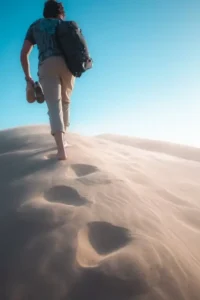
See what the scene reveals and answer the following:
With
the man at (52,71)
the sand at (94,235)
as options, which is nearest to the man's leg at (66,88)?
the man at (52,71)

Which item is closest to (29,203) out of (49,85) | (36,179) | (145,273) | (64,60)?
(36,179)

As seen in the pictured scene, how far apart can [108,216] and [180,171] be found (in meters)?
2.13

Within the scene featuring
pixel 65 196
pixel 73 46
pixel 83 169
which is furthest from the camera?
pixel 73 46

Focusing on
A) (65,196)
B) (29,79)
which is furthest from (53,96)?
(65,196)

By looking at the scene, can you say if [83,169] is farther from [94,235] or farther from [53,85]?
[94,235]

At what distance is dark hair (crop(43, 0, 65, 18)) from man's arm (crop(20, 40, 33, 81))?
Answer: 1.36 feet

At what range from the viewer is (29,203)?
2090 millimetres

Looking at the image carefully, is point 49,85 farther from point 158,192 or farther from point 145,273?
point 145,273

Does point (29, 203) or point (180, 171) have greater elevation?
point (29, 203)

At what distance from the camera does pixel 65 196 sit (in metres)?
2.24

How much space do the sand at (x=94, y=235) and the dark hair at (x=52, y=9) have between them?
175 cm

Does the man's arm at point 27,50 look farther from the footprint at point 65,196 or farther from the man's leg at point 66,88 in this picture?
the footprint at point 65,196

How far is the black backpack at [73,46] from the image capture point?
3002mm

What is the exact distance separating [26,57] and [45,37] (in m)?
0.38
